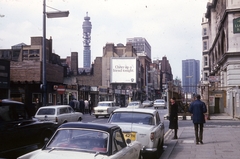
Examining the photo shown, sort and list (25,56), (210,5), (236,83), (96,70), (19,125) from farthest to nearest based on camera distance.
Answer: (96,70)
(25,56)
(210,5)
(236,83)
(19,125)

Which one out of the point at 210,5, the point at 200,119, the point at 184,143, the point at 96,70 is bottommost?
the point at 184,143

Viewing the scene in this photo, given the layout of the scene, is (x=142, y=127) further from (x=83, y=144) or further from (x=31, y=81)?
(x=31, y=81)

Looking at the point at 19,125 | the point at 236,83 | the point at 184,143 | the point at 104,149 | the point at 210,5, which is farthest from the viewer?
the point at 210,5

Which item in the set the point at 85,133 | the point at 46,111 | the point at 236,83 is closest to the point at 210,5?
the point at 236,83

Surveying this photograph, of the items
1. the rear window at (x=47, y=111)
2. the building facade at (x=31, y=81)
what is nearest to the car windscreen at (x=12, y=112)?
the rear window at (x=47, y=111)

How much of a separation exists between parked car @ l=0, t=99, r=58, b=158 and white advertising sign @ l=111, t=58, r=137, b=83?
77.3m

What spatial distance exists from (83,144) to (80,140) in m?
0.14

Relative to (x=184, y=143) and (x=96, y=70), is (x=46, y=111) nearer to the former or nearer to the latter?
(x=184, y=143)

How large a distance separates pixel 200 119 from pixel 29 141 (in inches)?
241

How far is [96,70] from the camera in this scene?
8644 centimetres

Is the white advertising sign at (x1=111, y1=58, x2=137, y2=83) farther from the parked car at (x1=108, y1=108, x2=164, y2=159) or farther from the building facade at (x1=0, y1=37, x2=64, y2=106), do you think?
the parked car at (x1=108, y1=108, x2=164, y2=159)

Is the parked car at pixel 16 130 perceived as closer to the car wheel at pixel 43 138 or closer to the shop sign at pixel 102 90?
the car wheel at pixel 43 138

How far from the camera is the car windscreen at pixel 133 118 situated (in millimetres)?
10562

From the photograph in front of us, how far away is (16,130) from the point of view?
9.22 metres
